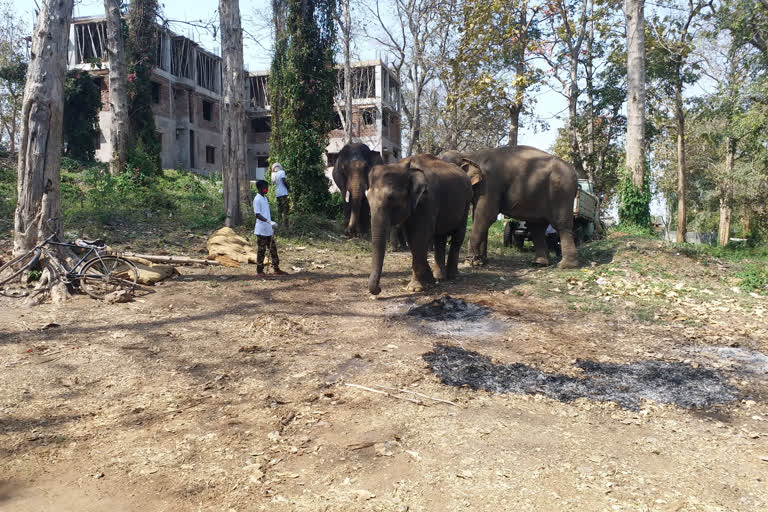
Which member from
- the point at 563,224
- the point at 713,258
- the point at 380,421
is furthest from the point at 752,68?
the point at 380,421

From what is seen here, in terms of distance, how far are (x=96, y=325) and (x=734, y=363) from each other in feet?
24.0

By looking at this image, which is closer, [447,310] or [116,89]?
[447,310]

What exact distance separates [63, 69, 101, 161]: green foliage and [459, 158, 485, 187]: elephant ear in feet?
74.6

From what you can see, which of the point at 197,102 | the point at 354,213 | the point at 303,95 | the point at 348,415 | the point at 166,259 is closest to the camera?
the point at 348,415

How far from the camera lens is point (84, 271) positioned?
8.55 metres

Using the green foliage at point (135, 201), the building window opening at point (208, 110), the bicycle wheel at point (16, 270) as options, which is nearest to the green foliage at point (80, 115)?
the green foliage at point (135, 201)

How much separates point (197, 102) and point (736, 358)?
36.3m

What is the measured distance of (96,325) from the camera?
22.9 feet

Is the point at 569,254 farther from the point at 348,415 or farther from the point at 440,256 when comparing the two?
the point at 348,415

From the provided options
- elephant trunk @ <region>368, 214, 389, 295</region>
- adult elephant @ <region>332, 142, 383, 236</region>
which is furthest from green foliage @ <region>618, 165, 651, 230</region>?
elephant trunk @ <region>368, 214, 389, 295</region>

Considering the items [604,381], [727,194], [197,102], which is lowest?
[604,381]

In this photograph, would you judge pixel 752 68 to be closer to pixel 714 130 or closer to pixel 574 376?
pixel 714 130

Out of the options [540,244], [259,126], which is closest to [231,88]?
[540,244]

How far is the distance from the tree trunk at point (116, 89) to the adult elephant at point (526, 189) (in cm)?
1344
